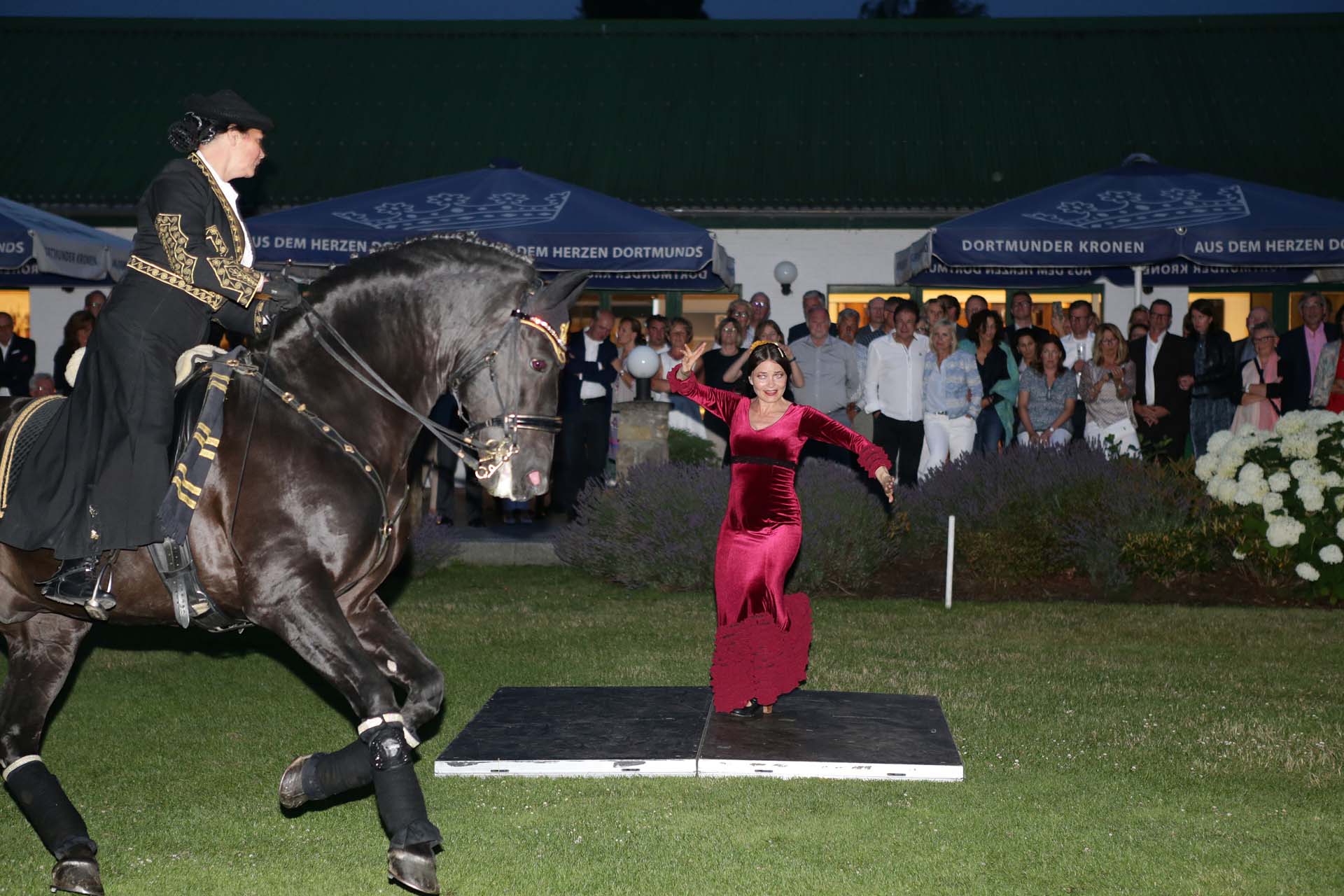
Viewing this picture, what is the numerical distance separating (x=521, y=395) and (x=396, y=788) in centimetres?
162

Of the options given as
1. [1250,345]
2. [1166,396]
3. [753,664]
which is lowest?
[753,664]

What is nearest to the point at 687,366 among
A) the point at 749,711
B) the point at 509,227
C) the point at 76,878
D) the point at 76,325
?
the point at 749,711

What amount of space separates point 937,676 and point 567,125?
15.6 m

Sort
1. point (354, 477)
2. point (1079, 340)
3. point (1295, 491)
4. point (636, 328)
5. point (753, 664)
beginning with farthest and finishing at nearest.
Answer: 1. point (636, 328)
2. point (1079, 340)
3. point (1295, 491)
4. point (753, 664)
5. point (354, 477)

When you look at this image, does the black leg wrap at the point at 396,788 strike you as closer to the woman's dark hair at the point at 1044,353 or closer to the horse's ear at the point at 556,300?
the horse's ear at the point at 556,300

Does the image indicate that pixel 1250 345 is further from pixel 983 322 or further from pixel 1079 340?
pixel 983 322

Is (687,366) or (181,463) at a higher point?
(687,366)

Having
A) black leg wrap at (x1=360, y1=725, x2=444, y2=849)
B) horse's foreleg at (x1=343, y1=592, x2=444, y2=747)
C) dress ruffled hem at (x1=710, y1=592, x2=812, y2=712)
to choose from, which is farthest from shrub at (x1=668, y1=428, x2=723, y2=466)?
black leg wrap at (x1=360, y1=725, x2=444, y2=849)

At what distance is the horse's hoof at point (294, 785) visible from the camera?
502 cm

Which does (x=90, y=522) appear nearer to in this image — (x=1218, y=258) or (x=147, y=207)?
(x=147, y=207)

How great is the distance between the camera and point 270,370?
208 inches

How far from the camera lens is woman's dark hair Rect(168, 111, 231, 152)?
17.4ft

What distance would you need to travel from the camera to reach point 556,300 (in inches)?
206

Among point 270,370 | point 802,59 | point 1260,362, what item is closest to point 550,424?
point 270,370
